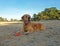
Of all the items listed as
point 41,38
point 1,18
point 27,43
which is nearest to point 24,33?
point 41,38

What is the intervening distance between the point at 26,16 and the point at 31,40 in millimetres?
1705

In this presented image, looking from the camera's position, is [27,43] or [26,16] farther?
[26,16]

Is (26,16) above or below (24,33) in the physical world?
above

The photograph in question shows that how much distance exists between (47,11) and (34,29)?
2001cm

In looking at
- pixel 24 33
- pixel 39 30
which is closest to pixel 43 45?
pixel 24 33

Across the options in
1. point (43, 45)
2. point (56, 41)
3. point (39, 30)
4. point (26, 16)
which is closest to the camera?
point (43, 45)

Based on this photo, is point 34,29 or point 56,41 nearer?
point 56,41

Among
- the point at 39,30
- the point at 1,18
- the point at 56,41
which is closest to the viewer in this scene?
the point at 56,41

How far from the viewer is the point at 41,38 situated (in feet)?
23.7

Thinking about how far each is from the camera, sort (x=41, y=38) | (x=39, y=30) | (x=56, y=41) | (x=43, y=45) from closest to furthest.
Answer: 1. (x=43, y=45)
2. (x=56, y=41)
3. (x=41, y=38)
4. (x=39, y=30)

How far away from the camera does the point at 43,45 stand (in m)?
6.24

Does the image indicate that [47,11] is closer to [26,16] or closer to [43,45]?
[26,16]

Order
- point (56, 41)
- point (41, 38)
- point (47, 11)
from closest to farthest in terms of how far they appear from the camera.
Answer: point (56, 41) < point (41, 38) < point (47, 11)

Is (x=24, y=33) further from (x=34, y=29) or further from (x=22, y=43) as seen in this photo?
(x=22, y=43)
